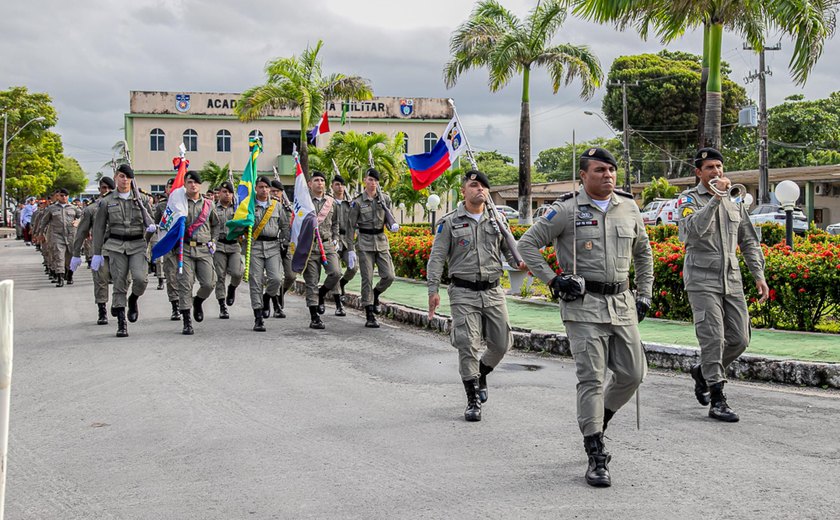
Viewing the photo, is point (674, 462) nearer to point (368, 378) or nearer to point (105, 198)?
point (368, 378)

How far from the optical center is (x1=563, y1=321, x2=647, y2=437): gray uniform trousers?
518 centimetres

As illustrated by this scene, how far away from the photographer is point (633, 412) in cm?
677

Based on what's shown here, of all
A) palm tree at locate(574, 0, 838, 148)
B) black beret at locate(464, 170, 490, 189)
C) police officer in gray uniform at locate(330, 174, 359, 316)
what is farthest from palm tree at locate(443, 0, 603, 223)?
black beret at locate(464, 170, 490, 189)

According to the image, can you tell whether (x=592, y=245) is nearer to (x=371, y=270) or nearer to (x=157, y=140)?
(x=371, y=270)

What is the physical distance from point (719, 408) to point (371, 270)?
21.0ft

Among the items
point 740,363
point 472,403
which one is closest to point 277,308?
point 472,403

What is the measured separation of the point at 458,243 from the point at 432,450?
2028 mm

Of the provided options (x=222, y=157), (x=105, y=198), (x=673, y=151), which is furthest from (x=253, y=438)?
(x=673, y=151)

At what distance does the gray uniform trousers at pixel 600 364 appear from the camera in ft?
17.0

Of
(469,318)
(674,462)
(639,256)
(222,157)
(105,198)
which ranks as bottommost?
(674,462)

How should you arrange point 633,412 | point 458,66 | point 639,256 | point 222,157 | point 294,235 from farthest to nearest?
point 222,157 < point 458,66 < point 294,235 < point 633,412 < point 639,256

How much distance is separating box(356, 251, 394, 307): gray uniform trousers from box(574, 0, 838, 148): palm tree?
6265mm

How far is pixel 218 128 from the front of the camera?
51.6 meters

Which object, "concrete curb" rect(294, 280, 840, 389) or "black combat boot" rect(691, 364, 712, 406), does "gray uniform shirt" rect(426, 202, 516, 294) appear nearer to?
"black combat boot" rect(691, 364, 712, 406)
